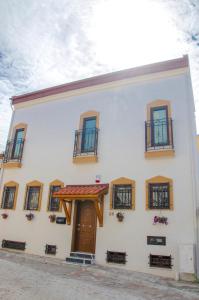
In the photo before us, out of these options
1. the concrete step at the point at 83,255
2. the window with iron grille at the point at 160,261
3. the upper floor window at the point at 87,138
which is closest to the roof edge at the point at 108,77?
the upper floor window at the point at 87,138

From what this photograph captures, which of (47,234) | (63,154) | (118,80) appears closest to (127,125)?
(118,80)

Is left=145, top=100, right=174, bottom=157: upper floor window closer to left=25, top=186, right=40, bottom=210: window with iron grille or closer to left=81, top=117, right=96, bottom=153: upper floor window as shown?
left=81, top=117, right=96, bottom=153: upper floor window

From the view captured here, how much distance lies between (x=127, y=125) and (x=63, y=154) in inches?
133

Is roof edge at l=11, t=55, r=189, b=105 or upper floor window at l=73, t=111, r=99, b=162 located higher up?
roof edge at l=11, t=55, r=189, b=105

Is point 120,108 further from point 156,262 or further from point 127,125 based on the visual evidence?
point 156,262

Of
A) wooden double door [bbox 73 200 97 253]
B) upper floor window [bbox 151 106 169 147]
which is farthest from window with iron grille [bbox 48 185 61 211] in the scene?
upper floor window [bbox 151 106 169 147]

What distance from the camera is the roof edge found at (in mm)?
10156

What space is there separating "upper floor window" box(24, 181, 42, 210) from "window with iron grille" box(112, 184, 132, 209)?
387 cm

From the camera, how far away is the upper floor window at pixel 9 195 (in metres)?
12.4

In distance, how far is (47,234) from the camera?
35.6 ft

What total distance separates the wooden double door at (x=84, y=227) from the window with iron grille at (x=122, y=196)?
1179 millimetres

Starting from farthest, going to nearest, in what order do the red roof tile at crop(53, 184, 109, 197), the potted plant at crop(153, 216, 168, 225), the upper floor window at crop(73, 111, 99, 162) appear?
the upper floor window at crop(73, 111, 99, 162), the red roof tile at crop(53, 184, 109, 197), the potted plant at crop(153, 216, 168, 225)

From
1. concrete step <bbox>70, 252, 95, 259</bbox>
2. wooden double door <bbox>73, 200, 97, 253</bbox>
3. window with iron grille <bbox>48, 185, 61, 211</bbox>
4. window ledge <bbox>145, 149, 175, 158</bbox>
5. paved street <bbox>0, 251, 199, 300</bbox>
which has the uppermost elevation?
window ledge <bbox>145, 149, 175, 158</bbox>

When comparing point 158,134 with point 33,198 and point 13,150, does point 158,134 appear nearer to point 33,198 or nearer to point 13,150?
point 33,198
